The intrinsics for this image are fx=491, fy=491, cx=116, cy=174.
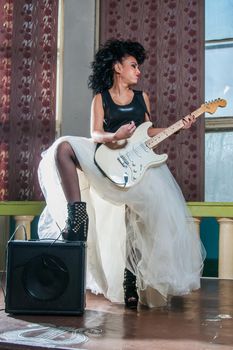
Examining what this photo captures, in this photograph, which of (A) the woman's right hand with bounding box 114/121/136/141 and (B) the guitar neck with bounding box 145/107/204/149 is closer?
(A) the woman's right hand with bounding box 114/121/136/141

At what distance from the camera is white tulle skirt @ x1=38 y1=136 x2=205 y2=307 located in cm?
181

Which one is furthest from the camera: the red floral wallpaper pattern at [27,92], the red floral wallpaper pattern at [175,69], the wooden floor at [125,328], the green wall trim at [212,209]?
the red floral wallpaper pattern at [27,92]

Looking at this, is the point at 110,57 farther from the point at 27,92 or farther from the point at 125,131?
the point at 27,92

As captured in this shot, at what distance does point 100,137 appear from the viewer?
1.91m

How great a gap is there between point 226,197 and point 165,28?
1.14 metres

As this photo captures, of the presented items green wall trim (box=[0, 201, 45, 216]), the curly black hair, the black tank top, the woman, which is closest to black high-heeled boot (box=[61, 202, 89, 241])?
the woman

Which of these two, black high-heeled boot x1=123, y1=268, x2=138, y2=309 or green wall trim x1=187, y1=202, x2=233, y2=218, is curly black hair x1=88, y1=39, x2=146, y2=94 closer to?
black high-heeled boot x1=123, y1=268, x2=138, y2=309

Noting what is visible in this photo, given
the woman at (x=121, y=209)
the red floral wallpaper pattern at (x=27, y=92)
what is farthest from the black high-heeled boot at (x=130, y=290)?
the red floral wallpaper pattern at (x=27, y=92)

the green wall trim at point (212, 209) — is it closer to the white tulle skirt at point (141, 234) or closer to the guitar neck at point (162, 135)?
the white tulle skirt at point (141, 234)

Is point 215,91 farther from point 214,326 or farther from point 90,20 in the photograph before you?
point 214,326

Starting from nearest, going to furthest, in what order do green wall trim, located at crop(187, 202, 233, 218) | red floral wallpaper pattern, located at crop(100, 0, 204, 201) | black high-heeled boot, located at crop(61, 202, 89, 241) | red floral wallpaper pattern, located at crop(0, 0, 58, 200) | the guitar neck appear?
black high-heeled boot, located at crop(61, 202, 89, 241), the guitar neck, green wall trim, located at crop(187, 202, 233, 218), red floral wallpaper pattern, located at crop(100, 0, 204, 201), red floral wallpaper pattern, located at crop(0, 0, 58, 200)

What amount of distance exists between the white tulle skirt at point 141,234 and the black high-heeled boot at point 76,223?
139 mm

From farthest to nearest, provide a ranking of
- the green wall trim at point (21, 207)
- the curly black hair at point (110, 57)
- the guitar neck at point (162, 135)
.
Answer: the green wall trim at point (21, 207), the curly black hair at point (110, 57), the guitar neck at point (162, 135)

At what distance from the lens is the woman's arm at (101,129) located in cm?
181
